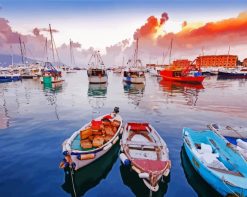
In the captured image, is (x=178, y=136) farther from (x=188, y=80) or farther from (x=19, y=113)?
(x=188, y=80)

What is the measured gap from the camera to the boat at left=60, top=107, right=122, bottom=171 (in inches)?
A: 396

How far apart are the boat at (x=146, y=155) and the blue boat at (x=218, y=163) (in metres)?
1.94

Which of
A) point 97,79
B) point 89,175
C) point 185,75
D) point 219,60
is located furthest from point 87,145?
point 219,60

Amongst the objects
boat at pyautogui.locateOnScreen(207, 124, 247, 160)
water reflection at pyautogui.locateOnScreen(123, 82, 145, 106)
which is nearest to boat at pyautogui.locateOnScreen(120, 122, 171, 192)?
boat at pyautogui.locateOnScreen(207, 124, 247, 160)

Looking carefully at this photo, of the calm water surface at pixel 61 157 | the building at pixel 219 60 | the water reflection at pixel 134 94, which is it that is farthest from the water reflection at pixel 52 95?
the building at pixel 219 60

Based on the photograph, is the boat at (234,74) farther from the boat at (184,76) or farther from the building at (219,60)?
the building at (219,60)

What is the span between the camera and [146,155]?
11297 millimetres

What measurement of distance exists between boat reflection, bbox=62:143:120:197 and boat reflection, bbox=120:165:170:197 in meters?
1.20

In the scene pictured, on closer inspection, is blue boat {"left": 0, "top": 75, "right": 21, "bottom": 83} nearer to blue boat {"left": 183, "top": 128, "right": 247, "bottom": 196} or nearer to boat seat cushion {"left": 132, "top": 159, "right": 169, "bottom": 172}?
boat seat cushion {"left": 132, "top": 159, "right": 169, "bottom": 172}

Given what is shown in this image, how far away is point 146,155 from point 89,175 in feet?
12.2

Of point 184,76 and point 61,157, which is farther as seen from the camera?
point 184,76

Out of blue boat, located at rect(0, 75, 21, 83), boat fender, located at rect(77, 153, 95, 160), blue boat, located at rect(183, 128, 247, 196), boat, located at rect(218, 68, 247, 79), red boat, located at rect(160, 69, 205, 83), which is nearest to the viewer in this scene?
blue boat, located at rect(183, 128, 247, 196)

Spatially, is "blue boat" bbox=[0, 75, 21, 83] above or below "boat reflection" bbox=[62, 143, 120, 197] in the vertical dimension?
above

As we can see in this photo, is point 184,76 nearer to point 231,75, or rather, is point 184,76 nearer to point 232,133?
point 232,133
